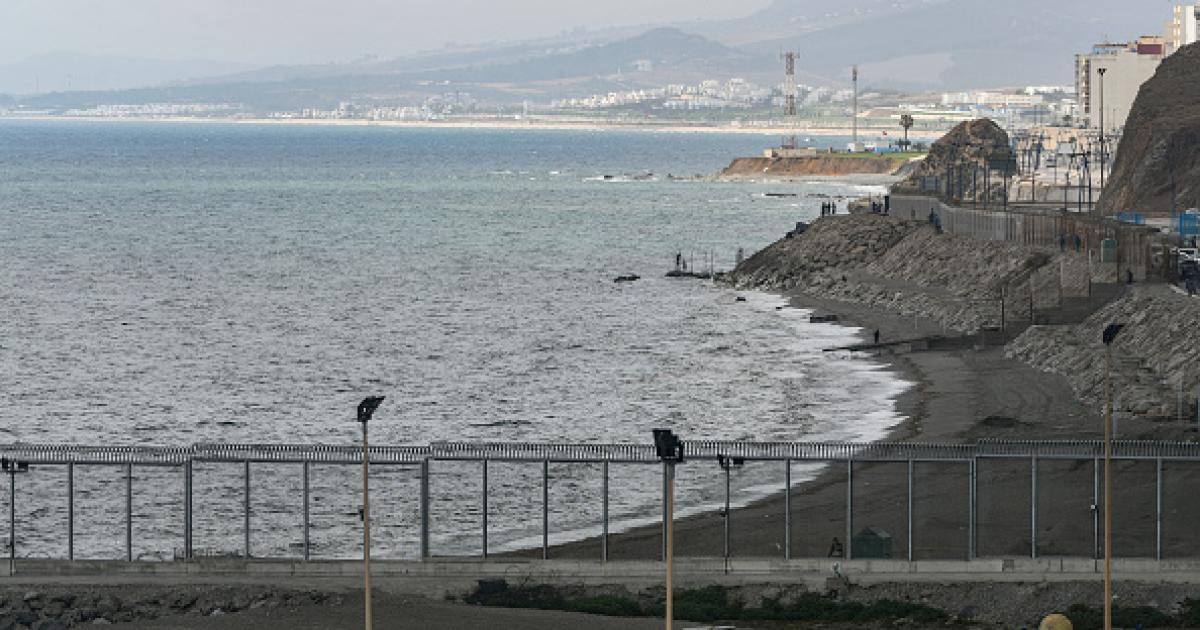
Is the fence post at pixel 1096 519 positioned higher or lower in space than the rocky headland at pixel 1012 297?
lower

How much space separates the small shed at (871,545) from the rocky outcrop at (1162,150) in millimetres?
78696

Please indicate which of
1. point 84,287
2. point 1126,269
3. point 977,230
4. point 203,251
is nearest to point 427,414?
point 1126,269

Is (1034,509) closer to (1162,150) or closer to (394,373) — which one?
(394,373)

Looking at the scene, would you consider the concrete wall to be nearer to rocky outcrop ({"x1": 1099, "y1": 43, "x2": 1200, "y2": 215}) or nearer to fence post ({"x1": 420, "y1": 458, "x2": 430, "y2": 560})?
rocky outcrop ({"x1": 1099, "y1": 43, "x2": 1200, "y2": 215})

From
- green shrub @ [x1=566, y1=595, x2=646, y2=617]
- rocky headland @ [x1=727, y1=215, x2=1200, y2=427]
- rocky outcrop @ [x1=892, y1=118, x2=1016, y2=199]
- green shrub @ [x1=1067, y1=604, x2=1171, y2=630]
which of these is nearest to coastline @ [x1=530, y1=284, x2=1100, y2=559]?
green shrub @ [x1=1067, y1=604, x2=1171, y2=630]

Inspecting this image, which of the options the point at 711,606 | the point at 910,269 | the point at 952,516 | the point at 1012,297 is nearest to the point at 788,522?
the point at 711,606

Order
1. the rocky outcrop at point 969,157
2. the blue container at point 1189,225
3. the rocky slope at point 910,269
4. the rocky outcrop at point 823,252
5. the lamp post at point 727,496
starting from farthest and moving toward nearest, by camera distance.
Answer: the rocky outcrop at point 969,157, the rocky outcrop at point 823,252, the blue container at point 1189,225, the rocky slope at point 910,269, the lamp post at point 727,496

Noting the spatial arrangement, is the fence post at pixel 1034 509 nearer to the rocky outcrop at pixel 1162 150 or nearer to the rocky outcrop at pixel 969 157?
the rocky outcrop at pixel 1162 150

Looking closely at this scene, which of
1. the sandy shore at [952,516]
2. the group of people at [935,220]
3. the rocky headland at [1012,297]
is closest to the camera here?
the sandy shore at [952,516]

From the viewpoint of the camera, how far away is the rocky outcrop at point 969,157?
16700 cm

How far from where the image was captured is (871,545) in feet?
117

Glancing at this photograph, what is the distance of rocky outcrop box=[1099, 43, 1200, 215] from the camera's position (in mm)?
115688

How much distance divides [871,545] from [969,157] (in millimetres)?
143385

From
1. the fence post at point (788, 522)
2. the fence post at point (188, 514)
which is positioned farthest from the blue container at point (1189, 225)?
the fence post at point (188, 514)
